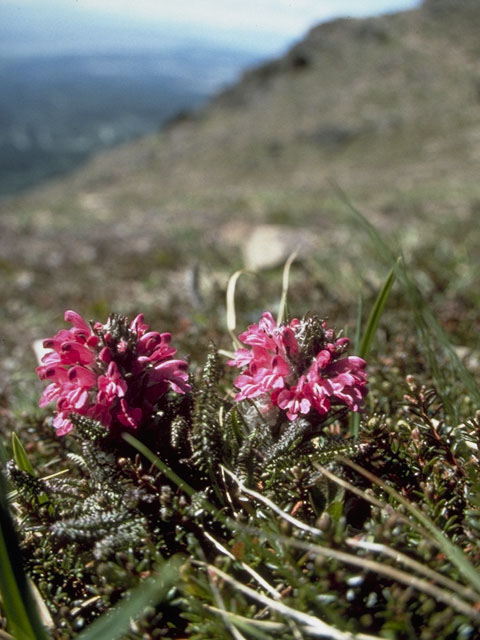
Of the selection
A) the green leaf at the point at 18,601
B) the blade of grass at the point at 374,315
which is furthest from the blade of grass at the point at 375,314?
the green leaf at the point at 18,601

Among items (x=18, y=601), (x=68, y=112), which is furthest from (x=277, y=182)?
(x=68, y=112)

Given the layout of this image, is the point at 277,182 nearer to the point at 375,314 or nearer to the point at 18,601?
the point at 375,314

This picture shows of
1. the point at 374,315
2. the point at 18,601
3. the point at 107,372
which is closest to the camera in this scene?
the point at 18,601

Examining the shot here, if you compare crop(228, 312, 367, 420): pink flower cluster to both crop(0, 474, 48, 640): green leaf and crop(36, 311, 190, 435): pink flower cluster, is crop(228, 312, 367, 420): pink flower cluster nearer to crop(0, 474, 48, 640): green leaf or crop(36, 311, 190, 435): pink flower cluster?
crop(36, 311, 190, 435): pink flower cluster

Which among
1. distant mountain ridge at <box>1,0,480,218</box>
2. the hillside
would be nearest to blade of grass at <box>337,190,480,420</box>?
the hillside

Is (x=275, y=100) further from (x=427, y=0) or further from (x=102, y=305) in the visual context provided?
(x=102, y=305)

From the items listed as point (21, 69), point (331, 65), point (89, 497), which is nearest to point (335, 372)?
point (89, 497)
